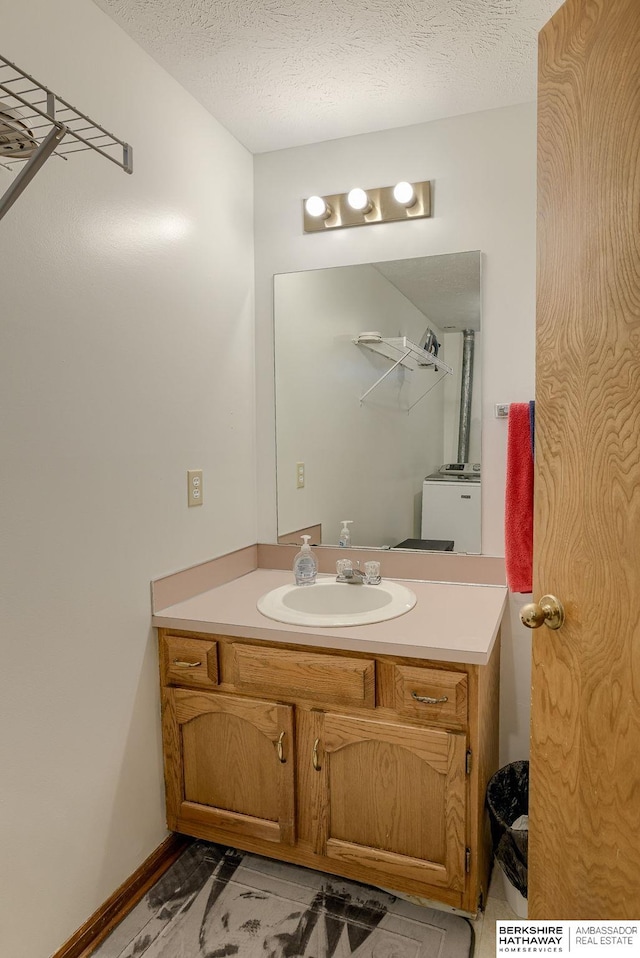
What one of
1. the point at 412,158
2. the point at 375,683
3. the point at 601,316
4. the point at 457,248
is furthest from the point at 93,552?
the point at 412,158

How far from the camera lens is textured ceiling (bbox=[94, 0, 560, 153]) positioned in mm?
1564

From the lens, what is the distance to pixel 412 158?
7.01ft

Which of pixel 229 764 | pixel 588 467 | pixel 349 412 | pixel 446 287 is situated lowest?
pixel 229 764

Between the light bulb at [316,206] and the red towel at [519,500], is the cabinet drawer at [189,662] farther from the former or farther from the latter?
the light bulb at [316,206]

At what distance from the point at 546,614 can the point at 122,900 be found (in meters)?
1.44

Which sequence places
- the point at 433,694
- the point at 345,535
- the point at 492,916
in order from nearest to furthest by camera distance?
the point at 433,694 < the point at 492,916 < the point at 345,535

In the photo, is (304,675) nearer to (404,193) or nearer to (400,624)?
(400,624)

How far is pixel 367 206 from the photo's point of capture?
7.11 ft

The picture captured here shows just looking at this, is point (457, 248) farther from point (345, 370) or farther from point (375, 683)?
point (375, 683)

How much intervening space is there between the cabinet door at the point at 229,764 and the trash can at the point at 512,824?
0.58 metres

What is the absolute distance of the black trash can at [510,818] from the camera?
1.58 metres

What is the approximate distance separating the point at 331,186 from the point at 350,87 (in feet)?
1.25

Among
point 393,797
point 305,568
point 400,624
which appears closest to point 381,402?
point 305,568

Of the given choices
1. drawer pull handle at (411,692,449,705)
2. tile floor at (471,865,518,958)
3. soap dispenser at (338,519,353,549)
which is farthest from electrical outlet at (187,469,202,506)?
tile floor at (471,865,518,958)
